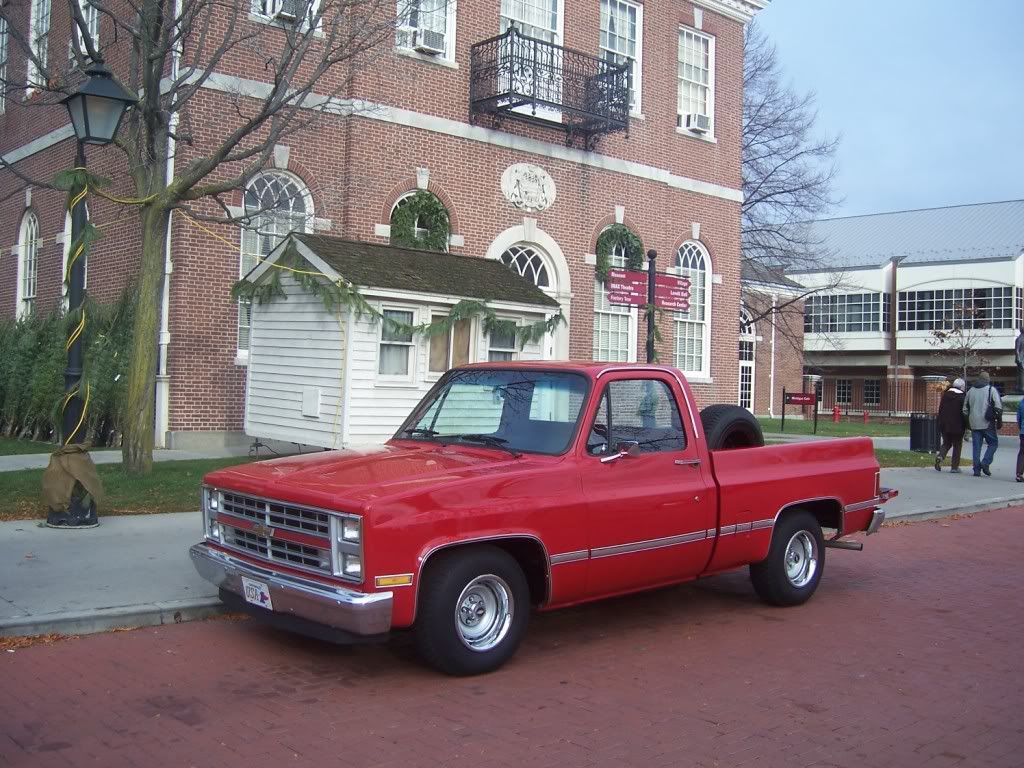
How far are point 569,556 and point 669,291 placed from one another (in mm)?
8560

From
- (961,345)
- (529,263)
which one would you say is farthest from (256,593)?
(961,345)

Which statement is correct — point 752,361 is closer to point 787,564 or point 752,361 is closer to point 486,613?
point 787,564

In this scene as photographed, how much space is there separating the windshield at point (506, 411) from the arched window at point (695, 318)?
1695 cm

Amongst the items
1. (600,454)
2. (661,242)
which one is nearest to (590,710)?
(600,454)

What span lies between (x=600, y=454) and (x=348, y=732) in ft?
7.86

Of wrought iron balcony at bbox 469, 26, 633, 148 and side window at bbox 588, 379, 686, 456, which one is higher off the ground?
wrought iron balcony at bbox 469, 26, 633, 148

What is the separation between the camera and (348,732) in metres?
4.83

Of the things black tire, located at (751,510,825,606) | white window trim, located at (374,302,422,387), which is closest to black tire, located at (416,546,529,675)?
black tire, located at (751,510,825,606)

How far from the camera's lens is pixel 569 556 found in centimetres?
606

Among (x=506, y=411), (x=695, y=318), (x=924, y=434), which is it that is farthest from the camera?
(x=695, y=318)

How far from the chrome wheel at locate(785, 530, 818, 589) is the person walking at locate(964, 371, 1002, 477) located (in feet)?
36.5

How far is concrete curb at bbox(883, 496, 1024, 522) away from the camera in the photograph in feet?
42.8

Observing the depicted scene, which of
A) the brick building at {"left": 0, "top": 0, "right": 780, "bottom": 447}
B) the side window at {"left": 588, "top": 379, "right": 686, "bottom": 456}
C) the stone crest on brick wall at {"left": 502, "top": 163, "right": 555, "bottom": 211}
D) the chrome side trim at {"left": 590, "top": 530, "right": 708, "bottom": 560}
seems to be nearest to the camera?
the chrome side trim at {"left": 590, "top": 530, "right": 708, "bottom": 560}

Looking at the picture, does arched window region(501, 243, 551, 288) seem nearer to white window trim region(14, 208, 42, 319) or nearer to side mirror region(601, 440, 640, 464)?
white window trim region(14, 208, 42, 319)
